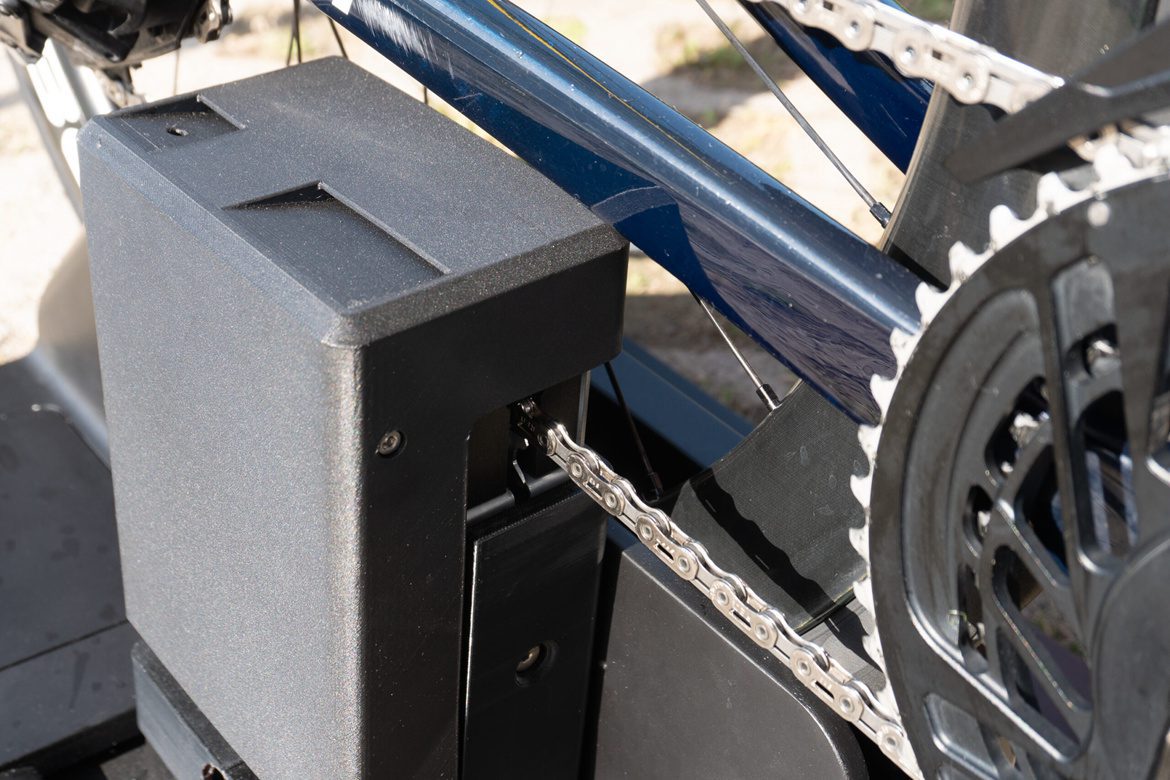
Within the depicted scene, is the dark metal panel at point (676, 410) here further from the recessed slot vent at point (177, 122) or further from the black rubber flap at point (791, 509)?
the recessed slot vent at point (177, 122)

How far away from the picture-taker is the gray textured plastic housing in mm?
684

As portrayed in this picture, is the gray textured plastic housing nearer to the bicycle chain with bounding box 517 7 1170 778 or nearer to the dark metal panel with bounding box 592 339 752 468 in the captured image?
the bicycle chain with bounding box 517 7 1170 778

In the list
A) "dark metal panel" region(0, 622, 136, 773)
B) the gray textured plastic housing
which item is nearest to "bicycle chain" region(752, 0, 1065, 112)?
the gray textured plastic housing

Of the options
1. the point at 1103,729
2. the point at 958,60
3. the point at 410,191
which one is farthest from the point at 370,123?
the point at 1103,729

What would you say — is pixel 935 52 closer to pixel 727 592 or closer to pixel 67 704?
pixel 727 592

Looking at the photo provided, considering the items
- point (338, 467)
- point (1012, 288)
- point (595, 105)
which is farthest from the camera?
point (595, 105)

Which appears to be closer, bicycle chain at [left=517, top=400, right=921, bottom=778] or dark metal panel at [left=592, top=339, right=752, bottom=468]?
bicycle chain at [left=517, top=400, right=921, bottom=778]

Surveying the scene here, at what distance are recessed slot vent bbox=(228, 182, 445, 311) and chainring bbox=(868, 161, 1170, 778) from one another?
0.86 ft

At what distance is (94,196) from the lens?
0.81m

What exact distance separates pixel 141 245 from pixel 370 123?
164mm

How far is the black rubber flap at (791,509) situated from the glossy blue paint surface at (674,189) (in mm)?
108

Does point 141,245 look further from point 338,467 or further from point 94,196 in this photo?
point 338,467

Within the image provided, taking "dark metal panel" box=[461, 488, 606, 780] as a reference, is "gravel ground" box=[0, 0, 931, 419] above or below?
below

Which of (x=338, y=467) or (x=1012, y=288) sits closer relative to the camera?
(x=1012, y=288)
